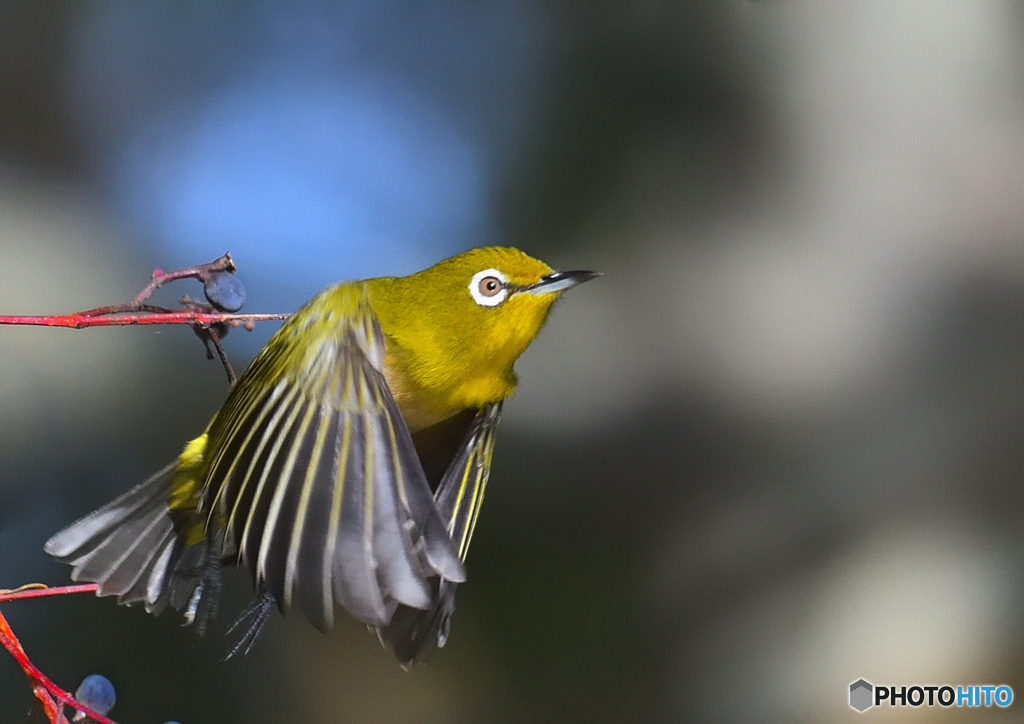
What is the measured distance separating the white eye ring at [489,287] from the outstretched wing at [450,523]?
0.43 feet

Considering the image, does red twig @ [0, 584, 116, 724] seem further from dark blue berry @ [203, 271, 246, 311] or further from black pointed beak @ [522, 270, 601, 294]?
black pointed beak @ [522, 270, 601, 294]

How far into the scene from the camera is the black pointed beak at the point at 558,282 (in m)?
0.70

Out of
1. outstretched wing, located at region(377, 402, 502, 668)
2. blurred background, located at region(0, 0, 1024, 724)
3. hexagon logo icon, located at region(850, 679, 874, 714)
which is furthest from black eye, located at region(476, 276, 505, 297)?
hexagon logo icon, located at region(850, 679, 874, 714)

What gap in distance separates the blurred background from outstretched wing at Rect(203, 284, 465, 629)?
102 centimetres

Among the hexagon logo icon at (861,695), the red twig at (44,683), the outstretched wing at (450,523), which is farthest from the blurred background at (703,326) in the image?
the red twig at (44,683)

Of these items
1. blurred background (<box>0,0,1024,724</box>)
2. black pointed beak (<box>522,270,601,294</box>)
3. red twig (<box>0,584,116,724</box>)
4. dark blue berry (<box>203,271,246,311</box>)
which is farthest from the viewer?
blurred background (<box>0,0,1024,724</box>)

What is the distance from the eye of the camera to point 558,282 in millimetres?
716

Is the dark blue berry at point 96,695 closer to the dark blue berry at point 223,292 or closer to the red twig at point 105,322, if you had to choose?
the red twig at point 105,322

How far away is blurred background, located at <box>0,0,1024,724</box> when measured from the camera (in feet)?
5.66

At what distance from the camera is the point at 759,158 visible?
6.44 ft

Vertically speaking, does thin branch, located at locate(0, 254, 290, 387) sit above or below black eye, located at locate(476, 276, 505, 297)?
below

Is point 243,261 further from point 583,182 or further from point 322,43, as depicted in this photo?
point 583,182

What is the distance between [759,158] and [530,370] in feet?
2.30

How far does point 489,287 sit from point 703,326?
4.19 ft
